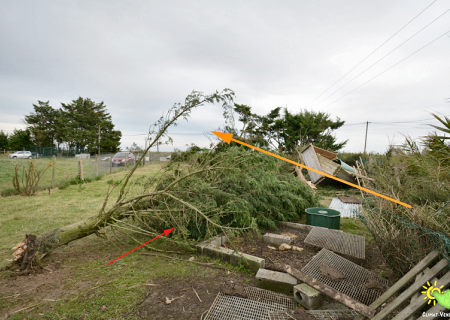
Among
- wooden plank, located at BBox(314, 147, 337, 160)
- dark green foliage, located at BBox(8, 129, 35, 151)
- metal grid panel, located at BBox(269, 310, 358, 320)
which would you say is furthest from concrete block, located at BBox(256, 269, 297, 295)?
dark green foliage, located at BBox(8, 129, 35, 151)

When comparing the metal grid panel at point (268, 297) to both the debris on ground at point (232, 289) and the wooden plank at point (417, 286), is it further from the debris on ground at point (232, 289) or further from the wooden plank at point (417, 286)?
the wooden plank at point (417, 286)

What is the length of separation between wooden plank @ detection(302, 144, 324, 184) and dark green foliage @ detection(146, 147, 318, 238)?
533cm

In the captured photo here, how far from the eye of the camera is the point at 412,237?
263 centimetres

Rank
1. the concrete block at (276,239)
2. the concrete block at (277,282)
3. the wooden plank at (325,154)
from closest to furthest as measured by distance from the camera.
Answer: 1. the concrete block at (277,282)
2. the concrete block at (276,239)
3. the wooden plank at (325,154)

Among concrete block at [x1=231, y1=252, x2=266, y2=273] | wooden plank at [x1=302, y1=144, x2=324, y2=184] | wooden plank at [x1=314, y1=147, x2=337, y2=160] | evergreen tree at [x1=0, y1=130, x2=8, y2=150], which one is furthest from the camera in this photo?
evergreen tree at [x1=0, y1=130, x2=8, y2=150]

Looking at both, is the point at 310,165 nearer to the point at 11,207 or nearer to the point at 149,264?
the point at 149,264

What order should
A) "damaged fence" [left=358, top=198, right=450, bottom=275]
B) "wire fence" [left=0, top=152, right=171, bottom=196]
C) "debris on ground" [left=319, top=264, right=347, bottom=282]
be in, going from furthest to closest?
"wire fence" [left=0, top=152, right=171, bottom=196] → "debris on ground" [left=319, top=264, right=347, bottom=282] → "damaged fence" [left=358, top=198, right=450, bottom=275]

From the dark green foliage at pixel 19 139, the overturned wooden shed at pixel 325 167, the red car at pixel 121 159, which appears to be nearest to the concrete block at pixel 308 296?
the overturned wooden shed at pixel 325 167

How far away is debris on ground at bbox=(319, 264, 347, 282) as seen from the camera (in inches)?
121

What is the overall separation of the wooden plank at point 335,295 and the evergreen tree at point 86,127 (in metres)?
43.0

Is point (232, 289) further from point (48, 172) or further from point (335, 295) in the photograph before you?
point (48, 172)

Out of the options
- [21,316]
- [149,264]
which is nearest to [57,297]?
[21,316]

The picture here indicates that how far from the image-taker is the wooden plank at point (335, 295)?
2283 millimetres

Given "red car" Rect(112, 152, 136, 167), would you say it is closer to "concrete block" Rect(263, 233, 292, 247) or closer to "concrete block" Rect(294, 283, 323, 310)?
"concrete block" Rect(263, 233, 292, 247)
